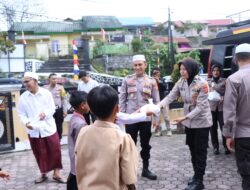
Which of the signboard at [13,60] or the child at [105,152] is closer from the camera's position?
the child at [105,152]

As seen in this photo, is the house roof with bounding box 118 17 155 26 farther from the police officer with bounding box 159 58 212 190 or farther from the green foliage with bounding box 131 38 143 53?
the police officer with bounding box 159 58 212 190

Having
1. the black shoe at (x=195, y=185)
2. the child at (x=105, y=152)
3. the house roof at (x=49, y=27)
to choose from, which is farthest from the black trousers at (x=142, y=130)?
the house roof at (x=49, y=27)

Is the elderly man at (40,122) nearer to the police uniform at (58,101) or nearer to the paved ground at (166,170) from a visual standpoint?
the paved ground at (166,170)

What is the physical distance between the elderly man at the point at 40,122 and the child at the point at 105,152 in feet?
9.70

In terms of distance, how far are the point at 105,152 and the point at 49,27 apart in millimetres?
41463

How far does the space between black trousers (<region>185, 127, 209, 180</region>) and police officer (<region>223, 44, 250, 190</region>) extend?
833 millimetres

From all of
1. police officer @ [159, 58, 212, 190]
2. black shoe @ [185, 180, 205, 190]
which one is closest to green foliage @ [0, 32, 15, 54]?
police officer @ [159, 58, 212, 190]

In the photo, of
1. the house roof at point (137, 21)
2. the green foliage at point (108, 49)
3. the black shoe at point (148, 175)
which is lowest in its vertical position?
the black shoe at point (148, 175)

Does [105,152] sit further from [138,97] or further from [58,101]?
[58,101]

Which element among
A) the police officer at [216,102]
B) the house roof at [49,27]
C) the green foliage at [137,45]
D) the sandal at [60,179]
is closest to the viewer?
the sandal at [60,179]

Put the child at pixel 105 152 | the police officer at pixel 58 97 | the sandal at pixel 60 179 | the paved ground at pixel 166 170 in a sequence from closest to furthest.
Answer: the child at pixel 105 152
the paved ground at pixel 166 170
the sandal at pixel 60 179
the police officer at pixel 58 97

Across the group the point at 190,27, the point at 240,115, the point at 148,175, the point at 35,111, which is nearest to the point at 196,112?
the point at 240,115

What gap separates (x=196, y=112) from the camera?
4.71 meters

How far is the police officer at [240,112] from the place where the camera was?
3.83 m
